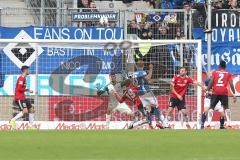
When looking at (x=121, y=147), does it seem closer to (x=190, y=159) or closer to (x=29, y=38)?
(x=190, y=159)

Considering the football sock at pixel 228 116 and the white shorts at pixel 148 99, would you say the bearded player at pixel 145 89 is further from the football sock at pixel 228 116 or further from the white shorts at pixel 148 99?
the football sock at pixel 228 116

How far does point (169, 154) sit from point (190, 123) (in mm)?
9022

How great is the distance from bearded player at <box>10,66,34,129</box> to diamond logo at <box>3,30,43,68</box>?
27.9 inches

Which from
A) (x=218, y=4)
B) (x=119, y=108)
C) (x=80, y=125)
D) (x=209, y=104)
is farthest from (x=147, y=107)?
(x=218, y=4)

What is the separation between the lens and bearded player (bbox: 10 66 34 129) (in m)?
20.8

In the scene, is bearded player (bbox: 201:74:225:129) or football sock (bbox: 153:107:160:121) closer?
football sock (bbox: 153:107:160:121)

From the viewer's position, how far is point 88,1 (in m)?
25.8

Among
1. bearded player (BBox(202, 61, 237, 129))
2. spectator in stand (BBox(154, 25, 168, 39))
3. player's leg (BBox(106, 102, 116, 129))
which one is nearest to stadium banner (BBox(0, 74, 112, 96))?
player's leg (BBox(106, 102, 116, 129))

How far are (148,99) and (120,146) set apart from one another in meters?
8.30

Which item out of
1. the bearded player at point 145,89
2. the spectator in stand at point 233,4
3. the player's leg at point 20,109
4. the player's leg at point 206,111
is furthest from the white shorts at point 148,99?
the spectator in stand at point 233,4

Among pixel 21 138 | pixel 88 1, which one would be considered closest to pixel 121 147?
pixel 21 138

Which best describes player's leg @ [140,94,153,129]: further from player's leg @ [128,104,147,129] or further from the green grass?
the green grass

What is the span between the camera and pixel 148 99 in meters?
21.4

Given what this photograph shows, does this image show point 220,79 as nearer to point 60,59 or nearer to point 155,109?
point 155,109
